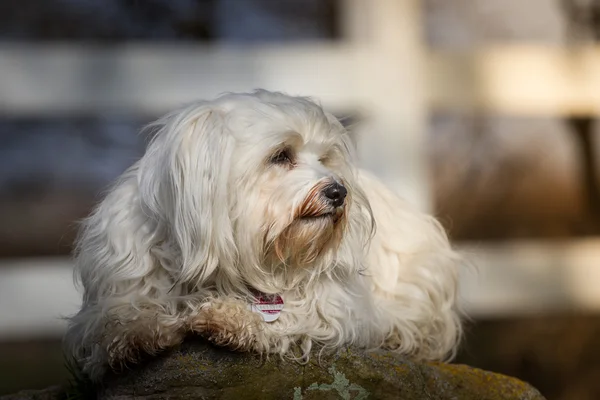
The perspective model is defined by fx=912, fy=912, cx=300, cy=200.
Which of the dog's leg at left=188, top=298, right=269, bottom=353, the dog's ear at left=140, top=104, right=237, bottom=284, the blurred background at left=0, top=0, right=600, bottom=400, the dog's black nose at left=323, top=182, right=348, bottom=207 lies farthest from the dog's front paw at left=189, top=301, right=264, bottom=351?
the blurred background at left=0, top=0, right=600, bottom=400

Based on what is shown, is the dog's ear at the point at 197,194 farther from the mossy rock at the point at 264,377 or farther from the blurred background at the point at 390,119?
the blurred background at the point at 390,119

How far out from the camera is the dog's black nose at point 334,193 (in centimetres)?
338

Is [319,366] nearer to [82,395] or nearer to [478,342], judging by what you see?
[82,395]

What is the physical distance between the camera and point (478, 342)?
8.88m

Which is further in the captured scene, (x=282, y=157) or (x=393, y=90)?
(x=393, y=90)

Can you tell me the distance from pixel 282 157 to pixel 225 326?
0.69m

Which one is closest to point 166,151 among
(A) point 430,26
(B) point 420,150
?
(B) point 420,150

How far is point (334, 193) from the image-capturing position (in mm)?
3383

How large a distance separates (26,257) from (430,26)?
418 centimetres

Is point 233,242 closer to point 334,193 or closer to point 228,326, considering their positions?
point 228,326

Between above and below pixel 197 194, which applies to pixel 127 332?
below

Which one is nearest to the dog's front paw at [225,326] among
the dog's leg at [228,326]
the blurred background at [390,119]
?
the dog's leg at [228,326]

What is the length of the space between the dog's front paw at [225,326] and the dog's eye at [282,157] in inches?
22.8

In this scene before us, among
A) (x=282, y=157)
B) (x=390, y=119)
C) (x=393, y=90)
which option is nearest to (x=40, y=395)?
(x=282, y=157)
